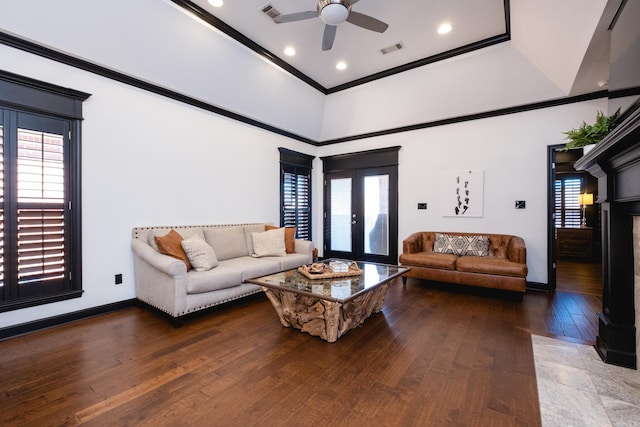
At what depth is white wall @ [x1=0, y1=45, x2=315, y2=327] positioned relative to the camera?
123 inches

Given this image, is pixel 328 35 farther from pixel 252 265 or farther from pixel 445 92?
pixel 252 265

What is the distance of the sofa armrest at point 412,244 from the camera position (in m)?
4.76

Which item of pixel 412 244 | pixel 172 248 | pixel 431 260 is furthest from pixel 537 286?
pixel 172 248

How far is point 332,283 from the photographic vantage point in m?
2.80

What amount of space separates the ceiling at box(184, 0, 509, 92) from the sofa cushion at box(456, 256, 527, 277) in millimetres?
2940

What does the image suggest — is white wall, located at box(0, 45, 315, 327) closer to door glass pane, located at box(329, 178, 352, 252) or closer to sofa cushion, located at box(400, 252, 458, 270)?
door glass pane, located at box(329, 178, 352, 252)

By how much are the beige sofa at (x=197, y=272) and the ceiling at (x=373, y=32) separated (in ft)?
8.66

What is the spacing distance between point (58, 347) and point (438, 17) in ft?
16.7

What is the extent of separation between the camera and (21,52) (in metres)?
2.73

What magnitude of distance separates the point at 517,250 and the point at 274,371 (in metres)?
3.64

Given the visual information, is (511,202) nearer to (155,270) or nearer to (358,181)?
(358,181)

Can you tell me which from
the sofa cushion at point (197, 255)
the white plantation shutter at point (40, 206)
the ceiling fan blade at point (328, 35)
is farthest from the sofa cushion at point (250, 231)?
the ceiling fan blade at point (328, 35)

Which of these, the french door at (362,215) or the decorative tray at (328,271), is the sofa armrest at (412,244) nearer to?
the french door at (362,215)

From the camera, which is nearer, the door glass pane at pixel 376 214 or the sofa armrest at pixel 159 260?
the sofa armrest at pixel 159 260
